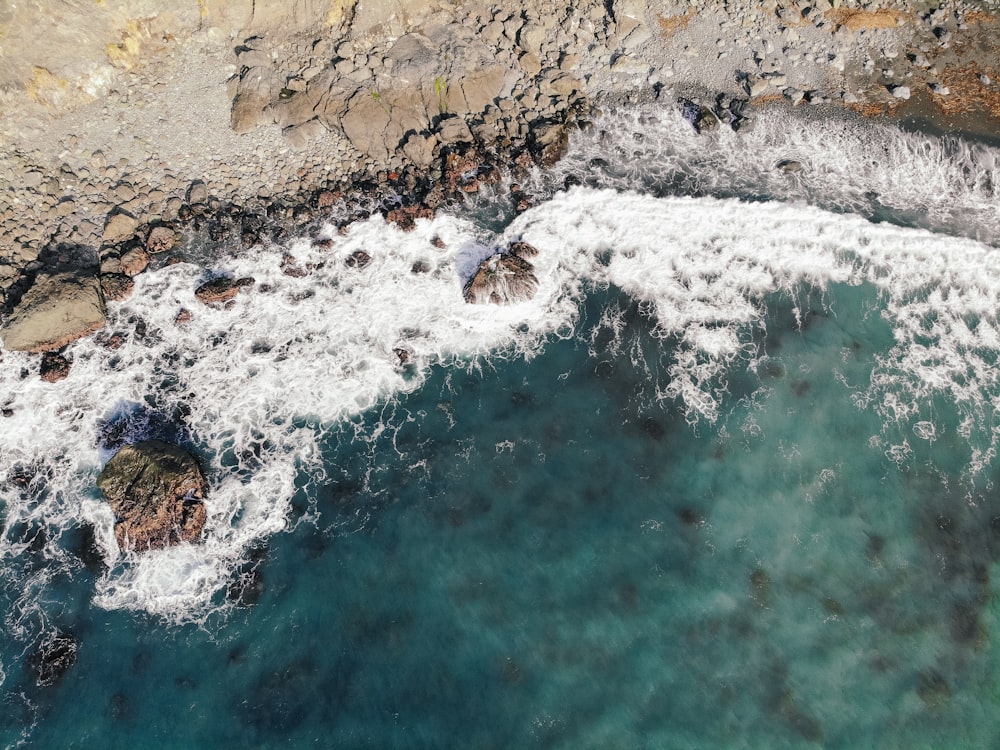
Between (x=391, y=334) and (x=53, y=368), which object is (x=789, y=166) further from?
(x=53, y=368)

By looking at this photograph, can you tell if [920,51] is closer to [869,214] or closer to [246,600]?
[869,214]

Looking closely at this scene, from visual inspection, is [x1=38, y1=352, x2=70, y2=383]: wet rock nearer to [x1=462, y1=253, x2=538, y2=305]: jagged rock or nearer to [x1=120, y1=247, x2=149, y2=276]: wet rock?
[x1=120, y1=247, x2=149, y2=276]: wet rock

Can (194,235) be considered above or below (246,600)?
above

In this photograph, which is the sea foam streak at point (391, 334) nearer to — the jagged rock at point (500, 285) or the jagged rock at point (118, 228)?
the jagged rock at point (500, 285)

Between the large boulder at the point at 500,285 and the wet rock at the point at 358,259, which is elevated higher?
the wet rock at the point at 358,259

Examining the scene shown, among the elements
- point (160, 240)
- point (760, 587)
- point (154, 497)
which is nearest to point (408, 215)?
point (160, 240)

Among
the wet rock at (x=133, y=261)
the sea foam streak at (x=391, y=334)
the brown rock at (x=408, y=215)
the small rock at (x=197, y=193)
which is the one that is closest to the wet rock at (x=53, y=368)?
the sea foam streak at (x=391, y=334)

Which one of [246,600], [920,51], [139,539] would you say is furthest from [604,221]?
[139,539]

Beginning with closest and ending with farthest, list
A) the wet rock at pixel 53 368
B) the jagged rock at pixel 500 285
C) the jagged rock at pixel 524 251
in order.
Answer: the wet rock at pixel 53 368 → the jagged rock at pixel 500 285 → the jagged rock at pixel 524 251
